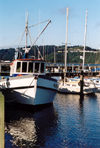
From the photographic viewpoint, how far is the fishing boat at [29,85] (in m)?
23.6

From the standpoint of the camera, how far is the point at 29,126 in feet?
62.7

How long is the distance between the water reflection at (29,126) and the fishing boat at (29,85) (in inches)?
54.6

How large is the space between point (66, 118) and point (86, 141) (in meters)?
6.42

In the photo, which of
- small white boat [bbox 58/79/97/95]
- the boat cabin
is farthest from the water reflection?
small white boat [bbox 58/79/97/95]

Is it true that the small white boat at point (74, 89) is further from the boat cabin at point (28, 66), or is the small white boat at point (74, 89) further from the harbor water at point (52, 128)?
the boat cabin at point (28, 66)

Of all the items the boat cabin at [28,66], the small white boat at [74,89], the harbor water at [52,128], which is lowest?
the harbor water at [52,128]

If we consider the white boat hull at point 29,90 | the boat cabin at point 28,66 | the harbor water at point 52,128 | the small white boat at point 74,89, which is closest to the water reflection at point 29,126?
the harbor water at point 52,128

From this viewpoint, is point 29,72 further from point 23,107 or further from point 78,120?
point 78,120

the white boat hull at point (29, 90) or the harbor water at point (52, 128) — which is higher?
the white boat hull at point (29, 90)

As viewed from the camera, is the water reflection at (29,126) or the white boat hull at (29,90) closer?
the water reflection at (29,126)

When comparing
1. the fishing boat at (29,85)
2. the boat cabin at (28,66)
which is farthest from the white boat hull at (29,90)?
the boat cabin at (28,66)

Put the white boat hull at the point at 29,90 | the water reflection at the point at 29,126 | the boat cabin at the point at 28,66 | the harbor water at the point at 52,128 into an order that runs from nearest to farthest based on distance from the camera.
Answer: the harbor water at the point at 52,128, the water reflection at the point at 29,126, the white boat hull at the point at 29,90, the boat cabin at the point at 28,66

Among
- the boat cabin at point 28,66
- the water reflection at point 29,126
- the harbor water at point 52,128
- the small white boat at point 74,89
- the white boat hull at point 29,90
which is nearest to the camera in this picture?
the harbor water at point 52,128

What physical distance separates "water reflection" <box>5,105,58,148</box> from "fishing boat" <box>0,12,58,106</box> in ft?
4.55
